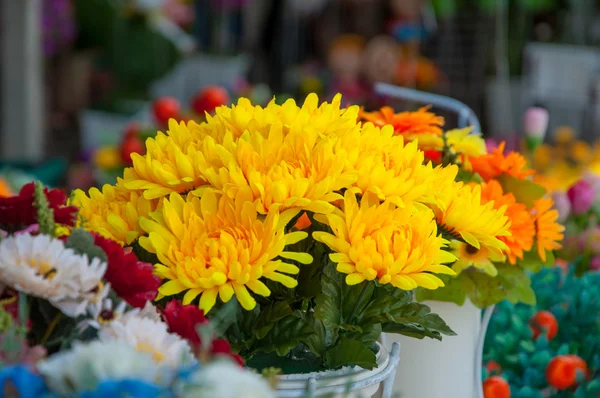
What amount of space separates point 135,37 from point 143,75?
0.18 metres

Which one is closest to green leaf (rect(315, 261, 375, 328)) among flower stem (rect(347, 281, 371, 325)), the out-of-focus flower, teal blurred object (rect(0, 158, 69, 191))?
flower stem (rect(347, 281, 371, 325))

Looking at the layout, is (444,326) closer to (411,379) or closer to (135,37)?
(411,379)

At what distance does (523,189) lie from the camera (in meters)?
0.84

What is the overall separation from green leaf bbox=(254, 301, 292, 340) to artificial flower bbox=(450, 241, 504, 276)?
0.20 metres

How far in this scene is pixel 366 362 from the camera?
623 millimetres

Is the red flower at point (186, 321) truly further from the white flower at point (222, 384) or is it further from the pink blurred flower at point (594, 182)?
the pink blurred flower at point (594, 182)

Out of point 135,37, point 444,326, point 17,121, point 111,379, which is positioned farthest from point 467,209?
point 135,37

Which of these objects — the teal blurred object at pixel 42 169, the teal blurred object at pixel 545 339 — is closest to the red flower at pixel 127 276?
the teal blurred object at pixel 545 339

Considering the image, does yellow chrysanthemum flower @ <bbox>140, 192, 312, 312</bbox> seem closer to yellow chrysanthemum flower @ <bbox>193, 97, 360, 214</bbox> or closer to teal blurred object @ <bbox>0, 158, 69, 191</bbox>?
yellow chrysanthemum flower @ <bbox>193, 97, 360, 214</bbox>

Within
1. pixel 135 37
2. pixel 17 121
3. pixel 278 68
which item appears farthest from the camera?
pixel 278 68

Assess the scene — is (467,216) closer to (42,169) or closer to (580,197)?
(580,197)

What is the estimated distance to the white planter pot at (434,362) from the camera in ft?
2.66

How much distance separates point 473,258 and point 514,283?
0.24 ft

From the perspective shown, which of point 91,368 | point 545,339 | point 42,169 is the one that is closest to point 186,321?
point 91,368
